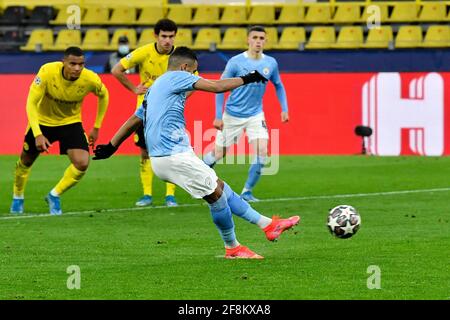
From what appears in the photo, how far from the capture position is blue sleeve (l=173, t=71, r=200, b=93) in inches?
419

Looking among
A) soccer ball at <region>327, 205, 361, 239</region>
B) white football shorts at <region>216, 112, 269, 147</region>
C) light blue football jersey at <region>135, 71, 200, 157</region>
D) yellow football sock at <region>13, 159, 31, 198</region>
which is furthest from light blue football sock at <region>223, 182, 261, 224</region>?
white football shorts at <region>216, 112, 269, 147</region>

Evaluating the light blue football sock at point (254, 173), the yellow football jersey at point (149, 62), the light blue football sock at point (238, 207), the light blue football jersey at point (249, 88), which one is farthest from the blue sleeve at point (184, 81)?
the light blue football sock at point (254, 173)

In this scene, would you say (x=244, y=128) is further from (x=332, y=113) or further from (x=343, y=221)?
(x=332, y=113)

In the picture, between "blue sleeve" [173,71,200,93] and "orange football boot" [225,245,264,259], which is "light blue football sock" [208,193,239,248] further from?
"blue sleeve" [173,71,200,93]

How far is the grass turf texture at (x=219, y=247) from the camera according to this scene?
925 centimetres

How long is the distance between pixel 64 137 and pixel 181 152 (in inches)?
177

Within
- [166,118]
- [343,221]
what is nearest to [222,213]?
[166,118]

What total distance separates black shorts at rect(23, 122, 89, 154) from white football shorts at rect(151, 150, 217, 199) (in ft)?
14.1

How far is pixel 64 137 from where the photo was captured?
592 inches

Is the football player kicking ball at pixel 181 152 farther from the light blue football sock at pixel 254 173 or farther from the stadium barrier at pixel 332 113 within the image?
the stadium barrier at pixel 332 113

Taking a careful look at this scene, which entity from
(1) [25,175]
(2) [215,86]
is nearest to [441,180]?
(1) [25,175]

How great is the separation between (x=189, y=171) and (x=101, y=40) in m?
18.3
